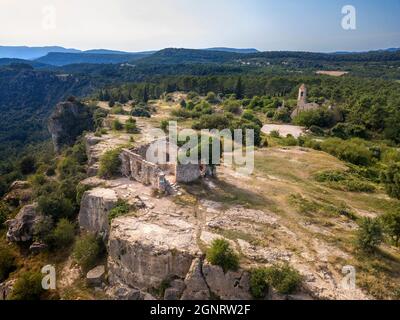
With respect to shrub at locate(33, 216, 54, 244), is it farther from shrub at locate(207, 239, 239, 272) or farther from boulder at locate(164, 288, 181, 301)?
shrub at locate(207, 239, 239, 272)

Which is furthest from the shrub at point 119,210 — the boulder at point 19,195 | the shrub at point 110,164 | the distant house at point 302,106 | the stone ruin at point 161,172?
the distant house at point 302,106

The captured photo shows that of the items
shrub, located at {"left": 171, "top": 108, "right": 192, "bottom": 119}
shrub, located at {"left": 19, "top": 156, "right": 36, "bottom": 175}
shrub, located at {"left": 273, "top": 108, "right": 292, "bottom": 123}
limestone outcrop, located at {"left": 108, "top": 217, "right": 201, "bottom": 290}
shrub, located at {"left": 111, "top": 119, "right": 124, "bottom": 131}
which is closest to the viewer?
limestone outcrop, located at {"left": 108, "top": 217, "right": 201, "bottom": 290}

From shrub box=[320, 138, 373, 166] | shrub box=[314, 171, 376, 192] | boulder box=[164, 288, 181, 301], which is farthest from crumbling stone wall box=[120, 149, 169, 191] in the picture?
shrub box=[320, 138, 373, 166]

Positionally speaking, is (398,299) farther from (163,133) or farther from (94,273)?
(163,133)
